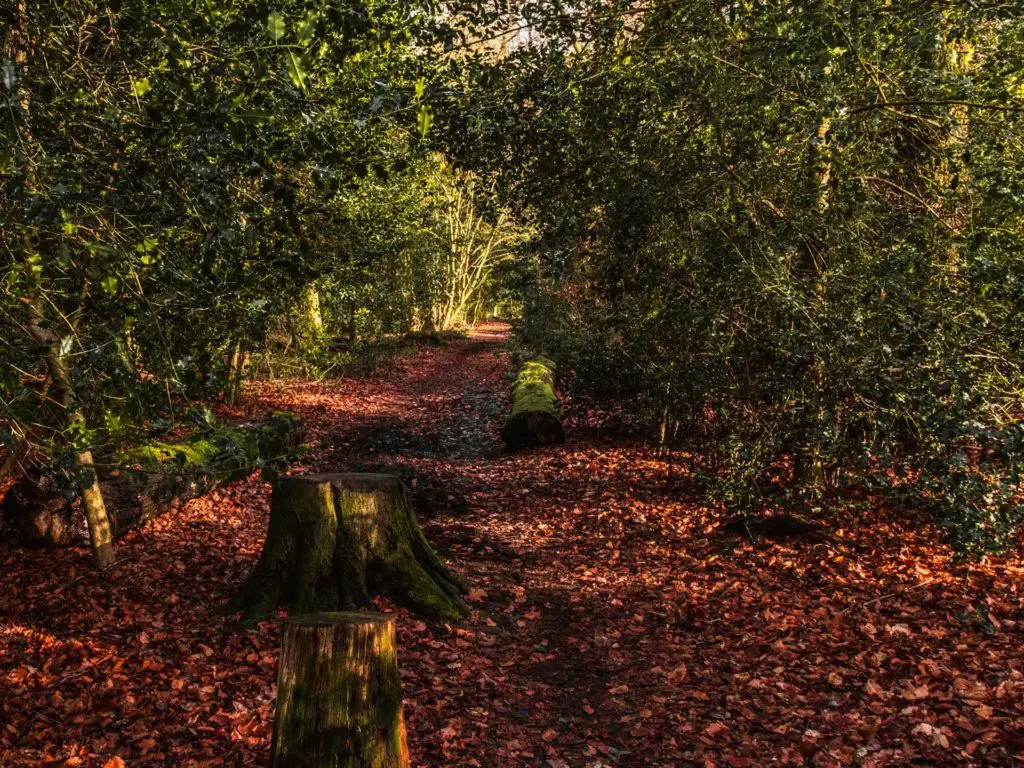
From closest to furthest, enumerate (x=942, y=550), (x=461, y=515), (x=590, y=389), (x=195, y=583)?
1. (x=195, y=583)
2. (x=942, y=550)
3. (x=461, y=515)
4. (x=590, y=389)

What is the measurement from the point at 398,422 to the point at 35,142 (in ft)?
42.7

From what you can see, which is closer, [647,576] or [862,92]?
A: [862,92]

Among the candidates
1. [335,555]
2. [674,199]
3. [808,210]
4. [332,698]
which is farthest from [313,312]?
[332,698]

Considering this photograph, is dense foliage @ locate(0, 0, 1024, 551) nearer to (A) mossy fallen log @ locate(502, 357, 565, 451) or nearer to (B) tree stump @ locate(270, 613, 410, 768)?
(B) tree stump @ locate(270, 613, 410, 768)

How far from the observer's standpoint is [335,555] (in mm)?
6379

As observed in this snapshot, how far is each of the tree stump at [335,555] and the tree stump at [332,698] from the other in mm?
2667

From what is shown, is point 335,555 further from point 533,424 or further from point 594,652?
point 533,424

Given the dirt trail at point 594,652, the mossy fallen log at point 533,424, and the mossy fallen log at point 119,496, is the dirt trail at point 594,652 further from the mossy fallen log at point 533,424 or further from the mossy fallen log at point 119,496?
the mossy fallen log at point 533,424

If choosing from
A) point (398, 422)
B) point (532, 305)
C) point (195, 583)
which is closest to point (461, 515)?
point (195, 583)

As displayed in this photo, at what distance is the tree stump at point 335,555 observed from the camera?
245 inches

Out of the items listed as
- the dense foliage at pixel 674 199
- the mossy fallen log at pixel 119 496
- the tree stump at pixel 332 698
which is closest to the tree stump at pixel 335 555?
the mossy fallen log at pixel 119 496

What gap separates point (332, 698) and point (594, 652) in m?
3.61

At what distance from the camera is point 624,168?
7.30 m

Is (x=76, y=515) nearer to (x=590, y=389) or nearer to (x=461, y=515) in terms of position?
(x=461, y=515)
